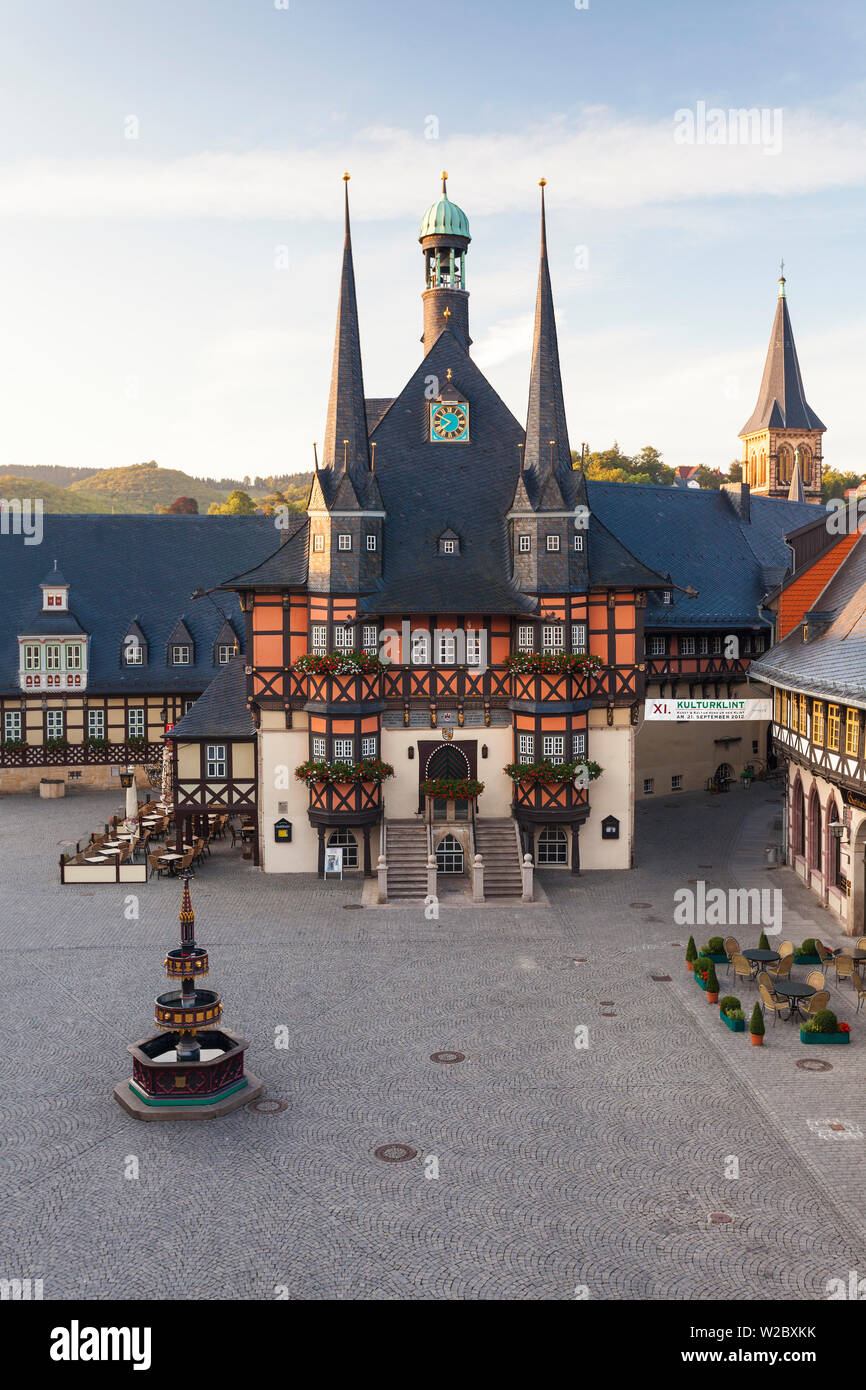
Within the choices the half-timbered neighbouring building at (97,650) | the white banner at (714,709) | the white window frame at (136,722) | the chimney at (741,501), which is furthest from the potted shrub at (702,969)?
the chimney at (741,501)

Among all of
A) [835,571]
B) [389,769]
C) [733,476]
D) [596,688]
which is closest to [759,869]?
[596,688]

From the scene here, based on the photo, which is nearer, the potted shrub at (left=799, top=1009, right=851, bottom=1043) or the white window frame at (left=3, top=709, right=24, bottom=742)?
the potted shrub at (left=799, top=1009, right=851, bottom=1043)

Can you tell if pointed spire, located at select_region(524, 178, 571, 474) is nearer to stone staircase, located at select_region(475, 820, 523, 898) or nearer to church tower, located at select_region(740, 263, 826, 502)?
stone staircase, located at select_region(475, 820, 523, 898)

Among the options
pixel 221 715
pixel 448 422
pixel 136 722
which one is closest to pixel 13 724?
pixel 136 722

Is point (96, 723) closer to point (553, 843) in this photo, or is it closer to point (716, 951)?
point (553, 843)

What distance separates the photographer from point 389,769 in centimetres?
3384

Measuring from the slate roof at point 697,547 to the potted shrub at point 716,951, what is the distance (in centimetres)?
2441

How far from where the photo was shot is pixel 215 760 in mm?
36219

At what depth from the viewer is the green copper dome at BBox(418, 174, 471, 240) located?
41750 millimetres

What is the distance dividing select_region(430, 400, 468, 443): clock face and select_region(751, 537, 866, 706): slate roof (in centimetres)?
1218

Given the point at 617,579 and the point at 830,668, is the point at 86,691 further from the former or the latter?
the point at 830,668

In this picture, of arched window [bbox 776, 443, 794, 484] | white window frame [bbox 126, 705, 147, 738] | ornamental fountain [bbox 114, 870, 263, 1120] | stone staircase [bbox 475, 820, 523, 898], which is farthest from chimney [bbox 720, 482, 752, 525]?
ornamental fountain [bbox 114, 870, 263, 1120]

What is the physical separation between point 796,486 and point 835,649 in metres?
52.7

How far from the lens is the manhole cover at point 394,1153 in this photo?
52.8ft
